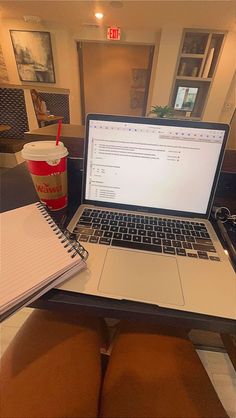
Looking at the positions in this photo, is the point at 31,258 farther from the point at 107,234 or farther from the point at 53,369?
the point at 53,369

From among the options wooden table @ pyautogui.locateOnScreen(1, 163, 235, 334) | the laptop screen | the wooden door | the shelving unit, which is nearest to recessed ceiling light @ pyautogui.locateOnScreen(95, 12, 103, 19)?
the wooden door

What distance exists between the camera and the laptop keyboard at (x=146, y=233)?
1.48 feet

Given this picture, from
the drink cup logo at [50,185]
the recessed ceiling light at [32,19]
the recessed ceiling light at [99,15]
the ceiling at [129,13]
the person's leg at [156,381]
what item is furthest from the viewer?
the recessed ceiling light at [32,19]

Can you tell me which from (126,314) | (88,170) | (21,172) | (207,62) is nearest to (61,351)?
(126,314)

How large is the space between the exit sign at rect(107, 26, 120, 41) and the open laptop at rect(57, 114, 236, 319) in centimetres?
406

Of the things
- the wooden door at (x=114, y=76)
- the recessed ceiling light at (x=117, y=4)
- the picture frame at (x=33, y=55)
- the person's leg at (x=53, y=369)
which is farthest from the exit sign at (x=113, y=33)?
the person's leg at (x=53, y=369)

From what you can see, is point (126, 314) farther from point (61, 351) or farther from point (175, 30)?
point (175, 30)

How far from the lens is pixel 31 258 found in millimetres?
359

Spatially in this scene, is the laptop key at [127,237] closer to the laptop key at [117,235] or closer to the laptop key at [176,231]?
the laptop key at [117,235]

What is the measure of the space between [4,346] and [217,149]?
1.11 meters

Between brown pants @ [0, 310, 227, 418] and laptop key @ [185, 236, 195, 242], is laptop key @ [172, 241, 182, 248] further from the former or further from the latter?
brown pants @ [0, 310, 227, 418]

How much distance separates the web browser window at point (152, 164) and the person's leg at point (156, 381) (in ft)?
1.30

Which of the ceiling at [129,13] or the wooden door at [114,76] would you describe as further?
the wooden door at [114,76]

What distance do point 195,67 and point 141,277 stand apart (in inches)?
165
